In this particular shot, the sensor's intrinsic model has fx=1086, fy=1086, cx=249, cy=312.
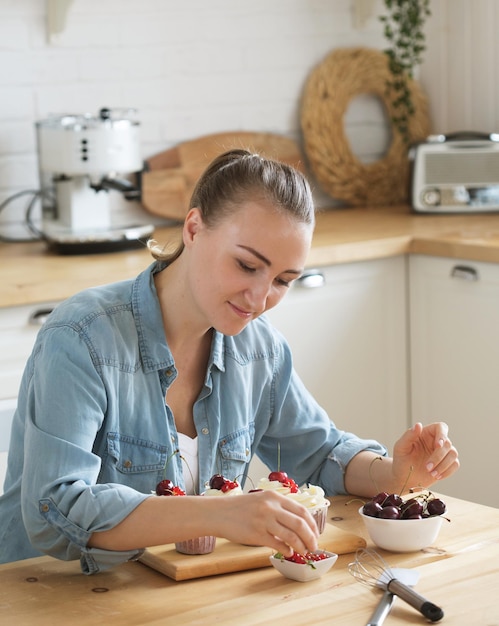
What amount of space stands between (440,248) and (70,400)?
185 cm

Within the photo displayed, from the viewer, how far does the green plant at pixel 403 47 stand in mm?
3846

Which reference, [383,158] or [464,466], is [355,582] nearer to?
[464,466]

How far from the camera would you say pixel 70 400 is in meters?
1.49

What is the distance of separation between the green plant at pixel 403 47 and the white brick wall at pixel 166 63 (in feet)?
0.33

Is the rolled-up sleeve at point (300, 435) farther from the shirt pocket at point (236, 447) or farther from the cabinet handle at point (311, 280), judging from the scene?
the cabinet handle at point (311, 280)

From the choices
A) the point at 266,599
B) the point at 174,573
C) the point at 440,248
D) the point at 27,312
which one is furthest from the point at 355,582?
the point at 440,248

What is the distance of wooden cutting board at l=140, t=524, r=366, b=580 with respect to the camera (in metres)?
1.37

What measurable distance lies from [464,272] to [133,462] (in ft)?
5.53

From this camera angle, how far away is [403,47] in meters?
3.86

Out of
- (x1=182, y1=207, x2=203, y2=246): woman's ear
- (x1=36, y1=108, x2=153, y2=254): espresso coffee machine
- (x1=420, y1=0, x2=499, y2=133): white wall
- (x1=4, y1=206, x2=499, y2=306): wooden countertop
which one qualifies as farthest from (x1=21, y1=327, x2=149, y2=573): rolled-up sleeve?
(x1=420, y1=0, x2=499, y2=133): white wall

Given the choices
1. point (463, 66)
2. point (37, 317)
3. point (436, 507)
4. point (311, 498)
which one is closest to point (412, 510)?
point (436, 507)

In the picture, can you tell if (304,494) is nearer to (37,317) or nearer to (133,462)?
(133,462)

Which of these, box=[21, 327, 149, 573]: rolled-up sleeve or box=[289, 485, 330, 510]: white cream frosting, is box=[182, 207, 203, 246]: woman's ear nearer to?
box=[21, 327, 149, 573]: rolled-up sleeve

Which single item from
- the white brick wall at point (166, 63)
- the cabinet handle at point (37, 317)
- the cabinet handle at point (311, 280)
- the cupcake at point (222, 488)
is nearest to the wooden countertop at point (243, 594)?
the cupcake at point (222, 488)
